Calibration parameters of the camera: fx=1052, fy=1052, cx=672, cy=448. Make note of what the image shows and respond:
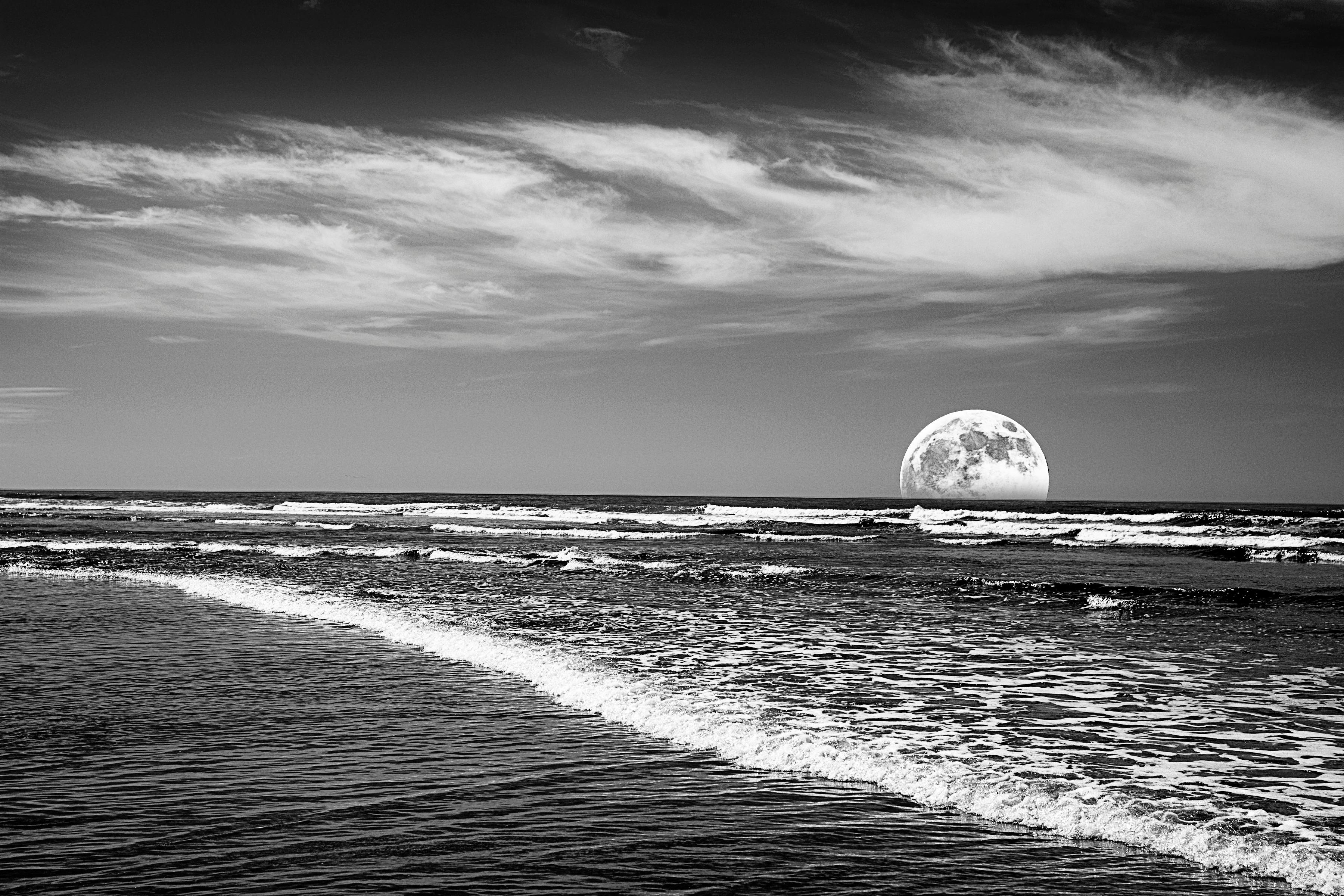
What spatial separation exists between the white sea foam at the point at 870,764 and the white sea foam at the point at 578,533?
35.8 m

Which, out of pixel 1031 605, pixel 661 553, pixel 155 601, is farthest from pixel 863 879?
pixel 661 553

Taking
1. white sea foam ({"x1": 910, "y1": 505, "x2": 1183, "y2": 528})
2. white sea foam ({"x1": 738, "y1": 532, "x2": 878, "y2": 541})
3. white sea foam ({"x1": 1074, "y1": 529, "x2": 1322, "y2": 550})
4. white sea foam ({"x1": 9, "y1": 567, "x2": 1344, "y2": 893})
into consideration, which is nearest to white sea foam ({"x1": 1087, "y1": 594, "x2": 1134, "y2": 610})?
white sea foam ({"x1": 9, "y1": 567, "x2": 1344, "y2": 893})

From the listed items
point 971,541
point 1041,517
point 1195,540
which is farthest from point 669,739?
point 1041,517

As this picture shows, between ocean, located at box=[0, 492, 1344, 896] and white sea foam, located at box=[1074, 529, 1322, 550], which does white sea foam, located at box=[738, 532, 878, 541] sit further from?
→ ocean, located at box=[0, 492, 1344, 896]

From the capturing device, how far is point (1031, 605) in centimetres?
2127

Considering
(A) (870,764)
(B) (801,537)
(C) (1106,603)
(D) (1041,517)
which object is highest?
(D) (1041,517)

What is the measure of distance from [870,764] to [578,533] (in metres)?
48.0

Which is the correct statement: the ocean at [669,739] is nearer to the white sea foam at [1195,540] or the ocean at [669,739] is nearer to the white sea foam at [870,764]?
the white sea foam at [870,764]

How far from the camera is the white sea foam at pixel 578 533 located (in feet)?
168

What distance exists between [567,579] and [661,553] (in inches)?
470

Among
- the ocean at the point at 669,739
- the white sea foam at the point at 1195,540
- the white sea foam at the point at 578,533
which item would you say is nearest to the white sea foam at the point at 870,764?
the ocean at the point at 669,739

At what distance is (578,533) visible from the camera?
184 feet

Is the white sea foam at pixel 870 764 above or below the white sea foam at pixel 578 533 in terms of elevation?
above

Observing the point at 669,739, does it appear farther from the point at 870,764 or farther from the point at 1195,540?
the point at 1195,540
